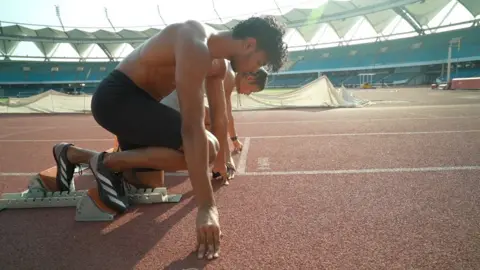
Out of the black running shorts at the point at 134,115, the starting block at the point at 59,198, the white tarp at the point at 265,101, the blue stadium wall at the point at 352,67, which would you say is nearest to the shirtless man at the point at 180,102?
the black running shorts at the point at 134,115

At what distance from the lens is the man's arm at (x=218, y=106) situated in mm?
2492

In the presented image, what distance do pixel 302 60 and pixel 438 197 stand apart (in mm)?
58730

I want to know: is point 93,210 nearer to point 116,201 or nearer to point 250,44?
point 116,201

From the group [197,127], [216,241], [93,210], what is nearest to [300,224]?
[216,241]

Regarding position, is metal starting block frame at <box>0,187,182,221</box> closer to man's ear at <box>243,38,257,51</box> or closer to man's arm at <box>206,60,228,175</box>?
man's arm at <box>206,60,228,175</box>

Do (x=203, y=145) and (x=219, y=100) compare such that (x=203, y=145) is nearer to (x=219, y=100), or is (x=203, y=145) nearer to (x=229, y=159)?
(x=219, y=100)

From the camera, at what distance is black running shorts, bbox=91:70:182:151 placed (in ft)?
6.71

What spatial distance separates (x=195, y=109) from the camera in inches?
60.1

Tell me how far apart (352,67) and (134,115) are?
54.8 m

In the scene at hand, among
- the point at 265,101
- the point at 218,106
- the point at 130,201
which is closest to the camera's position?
the point at 130,201

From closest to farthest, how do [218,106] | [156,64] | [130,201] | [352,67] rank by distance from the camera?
[156,64] < [130,201] < [218,106] < [352,67]

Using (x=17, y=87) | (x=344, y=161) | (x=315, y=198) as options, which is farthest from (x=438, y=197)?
(x=17, y=87)

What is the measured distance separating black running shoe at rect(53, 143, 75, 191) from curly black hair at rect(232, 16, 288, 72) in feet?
5.63

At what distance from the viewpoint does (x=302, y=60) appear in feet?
190
